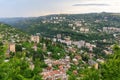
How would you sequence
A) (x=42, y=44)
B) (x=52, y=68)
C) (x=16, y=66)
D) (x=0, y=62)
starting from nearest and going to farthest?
(x=0, y=62)
(x=16, y=66)
(x=52, y=68)
(x=42, y=44)

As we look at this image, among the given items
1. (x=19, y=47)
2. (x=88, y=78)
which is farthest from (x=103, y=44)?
(x=88, y=78)

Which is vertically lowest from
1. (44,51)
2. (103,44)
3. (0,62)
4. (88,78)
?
(103,44)

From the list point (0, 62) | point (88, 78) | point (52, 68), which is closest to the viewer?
point (0, 62)

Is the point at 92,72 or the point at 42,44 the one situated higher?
the point at 92,72

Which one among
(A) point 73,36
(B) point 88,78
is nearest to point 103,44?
(A) point 73,36

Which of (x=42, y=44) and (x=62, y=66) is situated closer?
(x=62, y=66)

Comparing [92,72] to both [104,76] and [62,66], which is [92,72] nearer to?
[104,76]

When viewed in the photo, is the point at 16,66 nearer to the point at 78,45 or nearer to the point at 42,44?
the point at 42,44

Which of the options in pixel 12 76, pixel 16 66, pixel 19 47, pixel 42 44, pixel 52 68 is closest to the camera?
pixel 12 76

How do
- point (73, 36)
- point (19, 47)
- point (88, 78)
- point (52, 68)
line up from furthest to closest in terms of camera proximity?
point (73, 36), point (19, 47), point (52, 68), point (88, 78)
